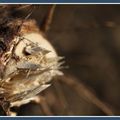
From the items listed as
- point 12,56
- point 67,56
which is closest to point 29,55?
point 12,56

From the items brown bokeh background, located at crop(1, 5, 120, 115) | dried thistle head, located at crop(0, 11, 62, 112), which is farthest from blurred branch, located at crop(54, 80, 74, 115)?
dried thistle head, located at crop(0, 11, 62, 112)

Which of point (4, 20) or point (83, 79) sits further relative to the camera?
point (83, 79)

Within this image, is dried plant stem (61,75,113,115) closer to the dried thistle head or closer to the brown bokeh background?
the brown bokeh background

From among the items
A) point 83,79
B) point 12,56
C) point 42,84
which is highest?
point 12,56

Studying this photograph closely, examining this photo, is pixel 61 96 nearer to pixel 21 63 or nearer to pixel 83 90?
pixel 83 90

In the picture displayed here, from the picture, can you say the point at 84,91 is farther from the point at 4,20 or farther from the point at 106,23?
the point at 4,20

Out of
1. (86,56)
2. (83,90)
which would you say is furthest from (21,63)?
(86,56)

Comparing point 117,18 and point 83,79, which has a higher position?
point 117,18
